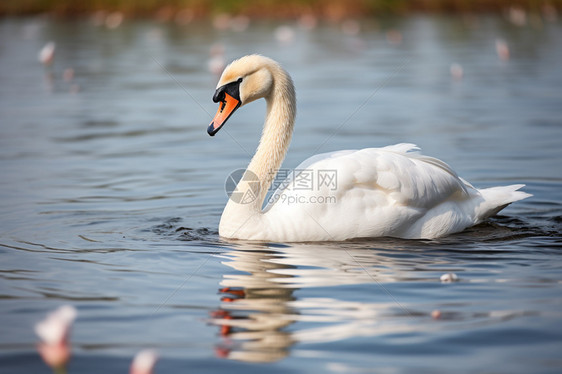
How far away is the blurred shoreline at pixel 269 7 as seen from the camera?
34688 millimetres

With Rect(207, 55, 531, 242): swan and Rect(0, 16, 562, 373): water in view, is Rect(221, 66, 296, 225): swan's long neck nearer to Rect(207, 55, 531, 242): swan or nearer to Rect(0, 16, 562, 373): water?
Rect(207, 55, 531, 242): swan

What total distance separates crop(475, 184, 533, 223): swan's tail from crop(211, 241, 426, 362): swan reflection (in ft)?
3.61

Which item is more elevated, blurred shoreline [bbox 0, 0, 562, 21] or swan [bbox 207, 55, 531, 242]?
blurred shoreline [bbox 0, 0, 562, 21]

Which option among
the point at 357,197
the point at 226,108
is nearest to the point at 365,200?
the point at 357,197

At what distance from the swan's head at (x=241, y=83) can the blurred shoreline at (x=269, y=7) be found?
27.8 m

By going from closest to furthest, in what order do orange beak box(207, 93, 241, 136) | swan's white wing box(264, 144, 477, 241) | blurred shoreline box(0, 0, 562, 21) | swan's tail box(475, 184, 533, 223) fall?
swan's white wing box(264, 144, 477, 241) → orange beak box(207, 93, 241, 136) → swan's tail box(475, 184, 533, 223) → blurred shoreline box(0, 0, 562, 21)

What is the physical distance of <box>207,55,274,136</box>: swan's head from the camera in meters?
7.11

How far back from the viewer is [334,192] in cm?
665

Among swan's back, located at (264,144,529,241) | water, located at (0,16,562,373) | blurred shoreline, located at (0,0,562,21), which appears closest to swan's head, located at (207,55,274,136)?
swan's back, located at (264,144,529,241)

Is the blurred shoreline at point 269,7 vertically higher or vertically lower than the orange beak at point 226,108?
higher

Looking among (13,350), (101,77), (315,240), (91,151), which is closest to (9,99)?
(101,77)

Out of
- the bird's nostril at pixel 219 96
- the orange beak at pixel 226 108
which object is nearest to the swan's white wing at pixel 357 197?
the orange beak at pixel 226 108

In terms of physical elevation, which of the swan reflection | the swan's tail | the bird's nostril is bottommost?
the swan reflection

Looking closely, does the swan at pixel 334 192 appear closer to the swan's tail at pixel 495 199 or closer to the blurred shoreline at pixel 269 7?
the swan's tail at pixel 495 199
